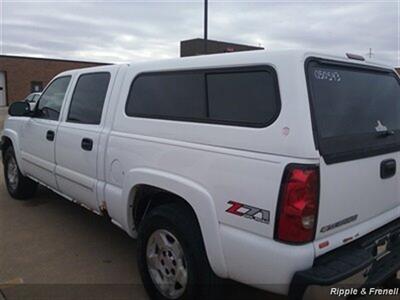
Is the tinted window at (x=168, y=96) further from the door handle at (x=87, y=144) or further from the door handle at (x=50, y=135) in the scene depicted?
the door handle at (x=50, y=135)

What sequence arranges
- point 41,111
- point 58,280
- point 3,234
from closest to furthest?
1. point 58,280
2. point 3,234
3. point 41,111

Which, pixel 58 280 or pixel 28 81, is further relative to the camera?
pixel 28 81

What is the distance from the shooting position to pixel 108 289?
3.67 m

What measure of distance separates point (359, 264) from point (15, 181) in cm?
530

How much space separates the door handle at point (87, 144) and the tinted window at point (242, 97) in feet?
5.06

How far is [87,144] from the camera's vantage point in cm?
408

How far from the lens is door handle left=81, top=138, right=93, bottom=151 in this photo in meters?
4.04

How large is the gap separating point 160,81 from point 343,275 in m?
2.00

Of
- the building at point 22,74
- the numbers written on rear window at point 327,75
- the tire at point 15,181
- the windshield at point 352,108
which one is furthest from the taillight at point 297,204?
the building at point 22,74

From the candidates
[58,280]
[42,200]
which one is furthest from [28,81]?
[58,280]

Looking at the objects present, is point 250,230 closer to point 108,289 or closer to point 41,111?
point 108,289

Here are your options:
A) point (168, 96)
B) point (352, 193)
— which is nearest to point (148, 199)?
point (168, 96)

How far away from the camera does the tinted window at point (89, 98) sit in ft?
13.6

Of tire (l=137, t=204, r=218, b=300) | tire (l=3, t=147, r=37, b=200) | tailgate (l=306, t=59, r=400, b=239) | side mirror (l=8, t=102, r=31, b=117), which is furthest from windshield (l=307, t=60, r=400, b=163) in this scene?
tire (l=3, t=147, r=37, b=200)
